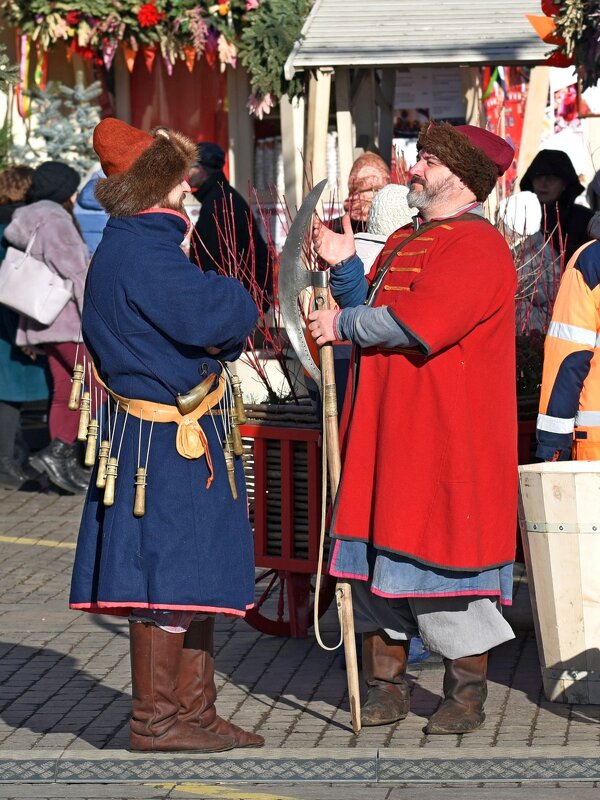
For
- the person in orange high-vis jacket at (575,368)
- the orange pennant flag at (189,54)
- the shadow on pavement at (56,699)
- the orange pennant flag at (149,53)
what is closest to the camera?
the shadow on pavement at (56,699)

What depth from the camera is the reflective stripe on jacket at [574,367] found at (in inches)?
223

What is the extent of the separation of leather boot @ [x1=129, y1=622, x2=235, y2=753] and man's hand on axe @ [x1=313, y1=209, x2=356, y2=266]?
129 cm

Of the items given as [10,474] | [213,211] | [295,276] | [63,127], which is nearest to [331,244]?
[295,276]

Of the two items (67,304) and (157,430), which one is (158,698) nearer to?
(157,430)

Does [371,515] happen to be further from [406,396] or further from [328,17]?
[328,17]

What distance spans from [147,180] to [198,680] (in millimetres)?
1545

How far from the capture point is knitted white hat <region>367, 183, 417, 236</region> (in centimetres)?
612

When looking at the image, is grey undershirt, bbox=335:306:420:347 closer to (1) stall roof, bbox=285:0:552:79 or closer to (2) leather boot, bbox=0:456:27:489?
(1) stall roof, bbox=285:0:552:79

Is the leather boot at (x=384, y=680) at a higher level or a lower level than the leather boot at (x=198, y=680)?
lower

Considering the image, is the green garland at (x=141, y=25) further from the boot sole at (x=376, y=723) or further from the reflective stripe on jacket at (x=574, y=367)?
the boot sole at (x=376, y=723)

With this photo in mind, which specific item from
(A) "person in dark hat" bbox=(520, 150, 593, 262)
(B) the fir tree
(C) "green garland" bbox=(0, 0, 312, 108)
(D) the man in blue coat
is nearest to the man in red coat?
(D) the man in blue coat

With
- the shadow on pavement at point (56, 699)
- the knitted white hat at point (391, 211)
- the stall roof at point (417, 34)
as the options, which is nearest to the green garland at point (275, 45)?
the stall roof at point (417, 34)

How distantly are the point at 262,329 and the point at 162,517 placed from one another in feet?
6.97

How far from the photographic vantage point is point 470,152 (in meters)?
5.21
